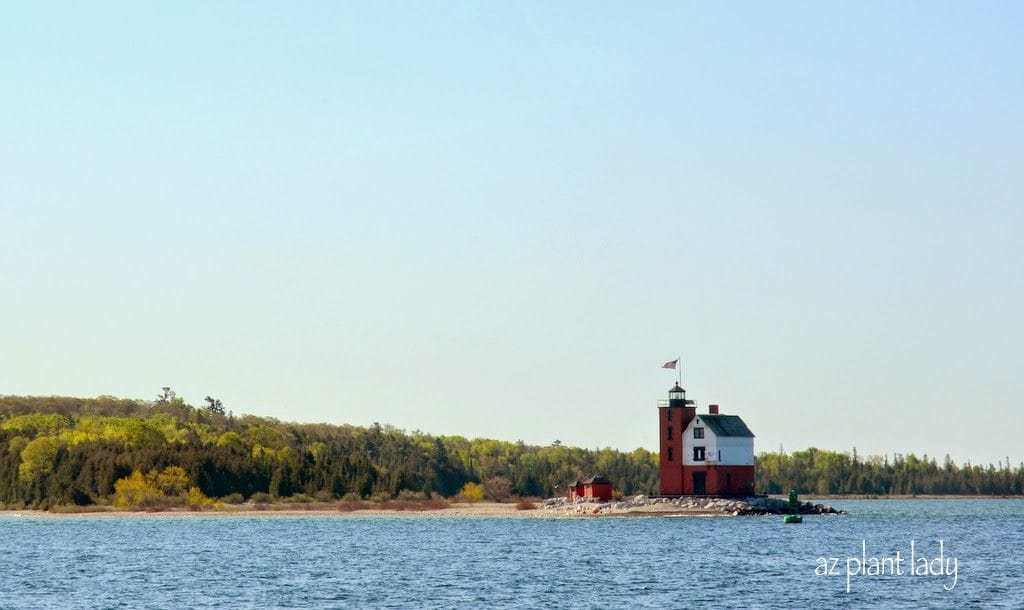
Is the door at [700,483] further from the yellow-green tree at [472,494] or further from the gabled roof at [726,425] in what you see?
the yellow-green tree at [472,494]

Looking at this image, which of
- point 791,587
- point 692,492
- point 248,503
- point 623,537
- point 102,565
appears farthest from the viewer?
point 248,503

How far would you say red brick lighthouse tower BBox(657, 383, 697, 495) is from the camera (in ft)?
436

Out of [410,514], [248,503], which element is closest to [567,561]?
[410,514]

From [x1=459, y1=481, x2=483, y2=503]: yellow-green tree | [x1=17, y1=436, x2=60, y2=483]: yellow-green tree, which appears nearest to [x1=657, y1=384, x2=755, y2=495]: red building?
[x1=459, y1=481, x2=483, y2=503]: yellow-green tree

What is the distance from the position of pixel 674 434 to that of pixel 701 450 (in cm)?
295

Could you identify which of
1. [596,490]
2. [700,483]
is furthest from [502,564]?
[596,490]

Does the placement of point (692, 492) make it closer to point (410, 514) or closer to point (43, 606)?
point (410, 514)

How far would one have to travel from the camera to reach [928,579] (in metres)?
71.6

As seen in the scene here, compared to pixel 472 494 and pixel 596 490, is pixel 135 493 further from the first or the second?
pixel 596 490

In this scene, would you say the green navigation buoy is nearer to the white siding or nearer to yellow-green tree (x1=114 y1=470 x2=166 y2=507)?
the white siding

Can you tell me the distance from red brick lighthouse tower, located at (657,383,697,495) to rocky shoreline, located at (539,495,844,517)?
1533 mm

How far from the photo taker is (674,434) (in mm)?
133000

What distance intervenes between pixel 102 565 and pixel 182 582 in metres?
13.0

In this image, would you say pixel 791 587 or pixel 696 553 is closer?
pixel 791 587
